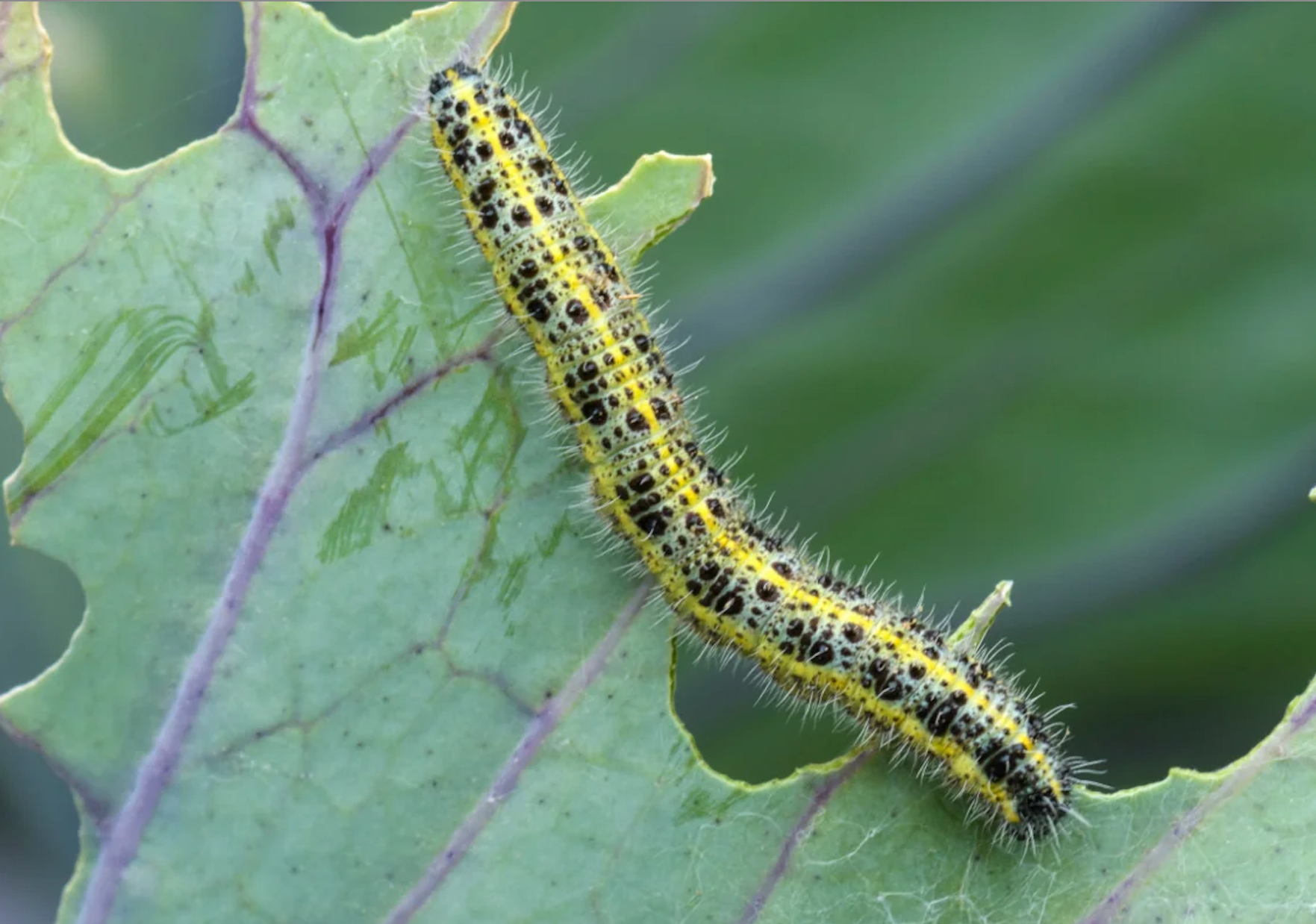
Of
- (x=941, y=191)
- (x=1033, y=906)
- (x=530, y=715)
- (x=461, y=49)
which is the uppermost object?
(x=461, y=49)

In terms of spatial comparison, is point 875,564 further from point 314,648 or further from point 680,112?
point 314,648

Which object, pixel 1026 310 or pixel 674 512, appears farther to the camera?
pixel 1026 310

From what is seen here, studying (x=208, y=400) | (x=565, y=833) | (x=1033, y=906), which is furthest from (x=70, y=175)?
(x=1033, y=906)

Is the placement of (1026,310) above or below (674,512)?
below

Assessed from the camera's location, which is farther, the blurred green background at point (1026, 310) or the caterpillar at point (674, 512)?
the blurred green background at point (1026, 310)
